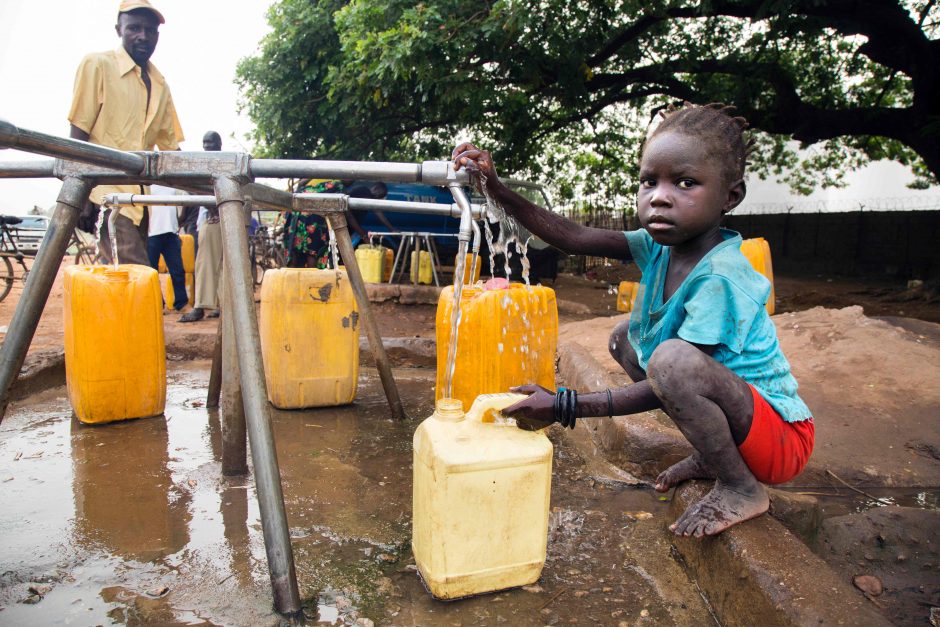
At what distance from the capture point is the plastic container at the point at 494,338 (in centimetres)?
256

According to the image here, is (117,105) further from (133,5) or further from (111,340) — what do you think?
(111,340)

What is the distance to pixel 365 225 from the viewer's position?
8.91 meters

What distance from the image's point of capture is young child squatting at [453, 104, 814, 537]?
1420 millimetres

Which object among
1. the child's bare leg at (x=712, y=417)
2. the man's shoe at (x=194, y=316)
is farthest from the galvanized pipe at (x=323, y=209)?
the man's shoe at (x=194, y=316)

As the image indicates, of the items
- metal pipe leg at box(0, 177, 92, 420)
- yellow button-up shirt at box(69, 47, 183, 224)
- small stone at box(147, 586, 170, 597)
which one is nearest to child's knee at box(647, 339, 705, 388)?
small stone at box(147, 586, 170, 597)

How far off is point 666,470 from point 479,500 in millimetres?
802

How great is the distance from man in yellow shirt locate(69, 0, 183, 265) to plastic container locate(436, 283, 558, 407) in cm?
211

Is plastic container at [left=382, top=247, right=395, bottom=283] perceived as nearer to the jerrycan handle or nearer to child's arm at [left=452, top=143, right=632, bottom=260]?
child's arm at [left=452, top=143, right=632, bottom=260]

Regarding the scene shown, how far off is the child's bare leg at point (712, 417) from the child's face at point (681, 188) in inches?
12.1

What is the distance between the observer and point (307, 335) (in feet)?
9.68

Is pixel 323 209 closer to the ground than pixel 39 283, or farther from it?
farther from it

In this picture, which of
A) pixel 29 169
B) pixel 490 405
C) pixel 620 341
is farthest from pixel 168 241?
pixel 490 405

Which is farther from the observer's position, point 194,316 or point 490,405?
point 194,316

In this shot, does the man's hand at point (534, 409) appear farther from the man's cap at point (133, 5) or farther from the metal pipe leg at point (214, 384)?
the man's cap at point (133, 5)
